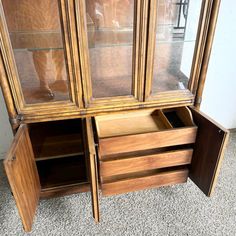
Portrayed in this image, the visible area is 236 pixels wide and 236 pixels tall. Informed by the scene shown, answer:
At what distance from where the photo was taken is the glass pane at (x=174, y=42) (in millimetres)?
998

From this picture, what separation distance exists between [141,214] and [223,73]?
1101 mm

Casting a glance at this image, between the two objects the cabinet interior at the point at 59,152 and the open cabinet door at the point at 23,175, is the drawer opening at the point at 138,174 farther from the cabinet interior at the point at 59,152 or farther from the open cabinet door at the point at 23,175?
the open cabinet door at the point at 23,175

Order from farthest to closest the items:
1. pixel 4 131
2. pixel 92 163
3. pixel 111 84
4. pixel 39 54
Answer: pixel 4 131
pixel 111 84
pixel 39 54
pixel 92 163

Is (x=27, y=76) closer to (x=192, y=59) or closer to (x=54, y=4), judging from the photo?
(x=54, y=4)

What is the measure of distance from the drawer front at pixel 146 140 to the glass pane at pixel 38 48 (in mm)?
289

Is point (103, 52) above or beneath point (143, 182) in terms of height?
above

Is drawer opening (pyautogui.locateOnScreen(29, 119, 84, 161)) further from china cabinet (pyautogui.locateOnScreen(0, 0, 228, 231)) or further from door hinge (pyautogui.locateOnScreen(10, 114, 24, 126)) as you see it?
door hinge (pyautogui.locateOnScreen(10, 114, 24, 126))

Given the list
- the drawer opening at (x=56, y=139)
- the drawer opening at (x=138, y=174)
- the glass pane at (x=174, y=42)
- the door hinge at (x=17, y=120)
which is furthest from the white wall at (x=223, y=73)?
the door hinge at (x=17, y=120)

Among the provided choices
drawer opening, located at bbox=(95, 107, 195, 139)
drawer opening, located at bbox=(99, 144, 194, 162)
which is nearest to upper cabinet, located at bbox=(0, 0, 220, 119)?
drawer opening, located at bbox=(95, 107, 195, 139)

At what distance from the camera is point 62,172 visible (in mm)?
1349

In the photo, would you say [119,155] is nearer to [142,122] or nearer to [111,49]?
[142,122]

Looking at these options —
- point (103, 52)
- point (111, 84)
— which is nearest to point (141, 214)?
point (111, 84)

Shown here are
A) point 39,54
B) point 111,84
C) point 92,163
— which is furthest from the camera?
point 111,84

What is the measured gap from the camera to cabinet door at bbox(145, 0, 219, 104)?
96 cm
